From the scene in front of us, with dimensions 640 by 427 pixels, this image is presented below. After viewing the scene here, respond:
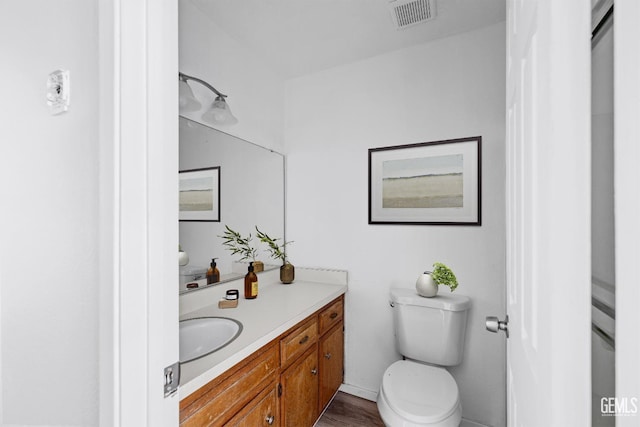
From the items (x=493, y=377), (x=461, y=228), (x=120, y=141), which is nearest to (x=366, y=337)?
(x=493, y=377)

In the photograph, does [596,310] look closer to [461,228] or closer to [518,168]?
[518,168]

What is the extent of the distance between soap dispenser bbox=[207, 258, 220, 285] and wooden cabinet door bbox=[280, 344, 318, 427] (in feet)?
2.18

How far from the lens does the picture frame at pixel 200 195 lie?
1.58 meters

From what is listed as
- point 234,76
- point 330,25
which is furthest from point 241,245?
point 330,25

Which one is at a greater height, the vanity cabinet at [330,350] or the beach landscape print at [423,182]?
the beach landscape print at [423,182]

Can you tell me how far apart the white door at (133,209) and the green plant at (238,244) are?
1.17 meters

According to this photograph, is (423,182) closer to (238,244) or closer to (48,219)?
(238,244)

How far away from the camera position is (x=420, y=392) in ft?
4.47

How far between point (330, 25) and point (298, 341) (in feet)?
5.99

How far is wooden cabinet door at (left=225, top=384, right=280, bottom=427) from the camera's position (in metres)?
1.06
